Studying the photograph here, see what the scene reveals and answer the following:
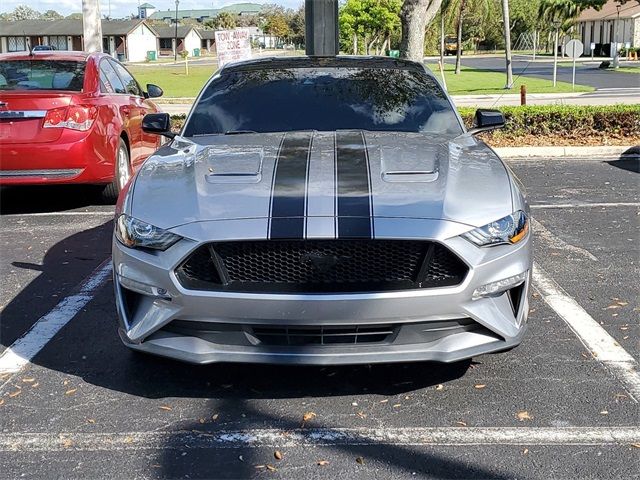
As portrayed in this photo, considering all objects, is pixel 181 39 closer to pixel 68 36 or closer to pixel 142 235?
pixel 68 36

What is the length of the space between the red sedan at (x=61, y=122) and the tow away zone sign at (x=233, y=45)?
19.9 feet

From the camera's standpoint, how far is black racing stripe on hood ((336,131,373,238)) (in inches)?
135

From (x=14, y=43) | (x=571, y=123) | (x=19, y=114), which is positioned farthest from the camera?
(x=14, y=43)

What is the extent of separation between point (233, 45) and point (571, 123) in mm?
6213

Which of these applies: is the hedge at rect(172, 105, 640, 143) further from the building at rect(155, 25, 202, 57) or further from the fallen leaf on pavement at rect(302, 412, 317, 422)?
→ the building at rect(155, 25, 202, 57)

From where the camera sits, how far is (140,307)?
3.64 metres

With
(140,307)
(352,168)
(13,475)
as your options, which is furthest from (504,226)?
(13,475)

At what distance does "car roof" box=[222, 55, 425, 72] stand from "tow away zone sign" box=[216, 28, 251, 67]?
9162 mm

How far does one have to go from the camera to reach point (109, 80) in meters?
8.91

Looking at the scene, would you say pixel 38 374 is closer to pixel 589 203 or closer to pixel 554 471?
pixel 554 471

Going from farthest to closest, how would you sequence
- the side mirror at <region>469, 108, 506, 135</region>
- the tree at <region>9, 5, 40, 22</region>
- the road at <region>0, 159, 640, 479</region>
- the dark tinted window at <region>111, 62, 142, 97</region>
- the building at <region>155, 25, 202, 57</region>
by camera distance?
1. the tree at <region>9, 5, 40, 22</region>
2. the building at <region>155, 25, 202, 57</region>
3. the dark tinted window at <region>111, 62, 142, 97</region>
4. the side mirror at <region>469, 108, 506, 135</region>
5. the road at <region>0, 159, 640, 479</region>

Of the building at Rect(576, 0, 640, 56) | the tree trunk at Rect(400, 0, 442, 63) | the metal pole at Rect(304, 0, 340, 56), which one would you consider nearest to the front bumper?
the metal pole at Rect(304, 0, 340, 56)

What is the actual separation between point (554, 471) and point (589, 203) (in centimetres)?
580

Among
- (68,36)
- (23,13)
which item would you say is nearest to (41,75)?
(68,36)
